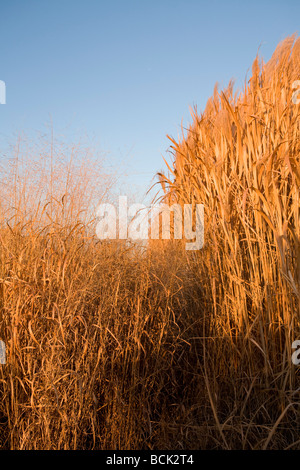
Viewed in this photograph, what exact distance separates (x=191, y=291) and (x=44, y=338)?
2.37 ft

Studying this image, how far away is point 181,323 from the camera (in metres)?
1.64

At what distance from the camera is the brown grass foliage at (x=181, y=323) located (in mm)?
1199

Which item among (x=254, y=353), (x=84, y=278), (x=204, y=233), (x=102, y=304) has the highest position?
(x=204, y=233)

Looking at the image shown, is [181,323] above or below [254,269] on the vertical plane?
below

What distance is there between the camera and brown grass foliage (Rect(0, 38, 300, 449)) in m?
1.20

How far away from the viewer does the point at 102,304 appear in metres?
1.43

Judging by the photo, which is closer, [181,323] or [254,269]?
[254,269]

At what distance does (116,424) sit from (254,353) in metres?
0.60
